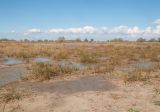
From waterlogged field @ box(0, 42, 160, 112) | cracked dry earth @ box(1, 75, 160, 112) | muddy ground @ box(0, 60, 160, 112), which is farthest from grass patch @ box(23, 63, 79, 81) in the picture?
cracked dry earth @ box(1, 75, 160, 112)

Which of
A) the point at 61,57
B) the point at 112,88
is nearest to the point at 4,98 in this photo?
the point at 112,88

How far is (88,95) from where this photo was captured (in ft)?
27.1

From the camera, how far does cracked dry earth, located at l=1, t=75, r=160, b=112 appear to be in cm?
696

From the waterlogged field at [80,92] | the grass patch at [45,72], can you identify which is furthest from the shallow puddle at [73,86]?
the grass patch at [45,72]

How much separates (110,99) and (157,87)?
238 cm

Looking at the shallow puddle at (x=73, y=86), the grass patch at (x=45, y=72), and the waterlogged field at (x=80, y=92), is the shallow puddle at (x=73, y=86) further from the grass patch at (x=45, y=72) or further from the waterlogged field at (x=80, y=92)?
the grass patch at (x=45, y=72)

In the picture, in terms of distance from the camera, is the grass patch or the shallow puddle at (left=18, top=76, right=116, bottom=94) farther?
the grass patch

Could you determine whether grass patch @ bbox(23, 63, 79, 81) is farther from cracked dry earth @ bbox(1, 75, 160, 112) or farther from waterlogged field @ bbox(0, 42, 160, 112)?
cracked dry earth @ bbox(1, 75, 160, 112)

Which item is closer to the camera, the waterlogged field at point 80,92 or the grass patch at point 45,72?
the waterlogged field at point 80,92

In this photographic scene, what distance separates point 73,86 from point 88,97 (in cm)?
189

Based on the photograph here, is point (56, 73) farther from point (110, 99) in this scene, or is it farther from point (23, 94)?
point (110, 99)

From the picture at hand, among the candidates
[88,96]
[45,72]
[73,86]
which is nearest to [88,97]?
[88,96]

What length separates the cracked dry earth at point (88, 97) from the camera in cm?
696

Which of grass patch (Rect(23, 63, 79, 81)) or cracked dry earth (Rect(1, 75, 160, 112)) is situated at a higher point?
grass patch (Rect(23, 63, 79, 81))
